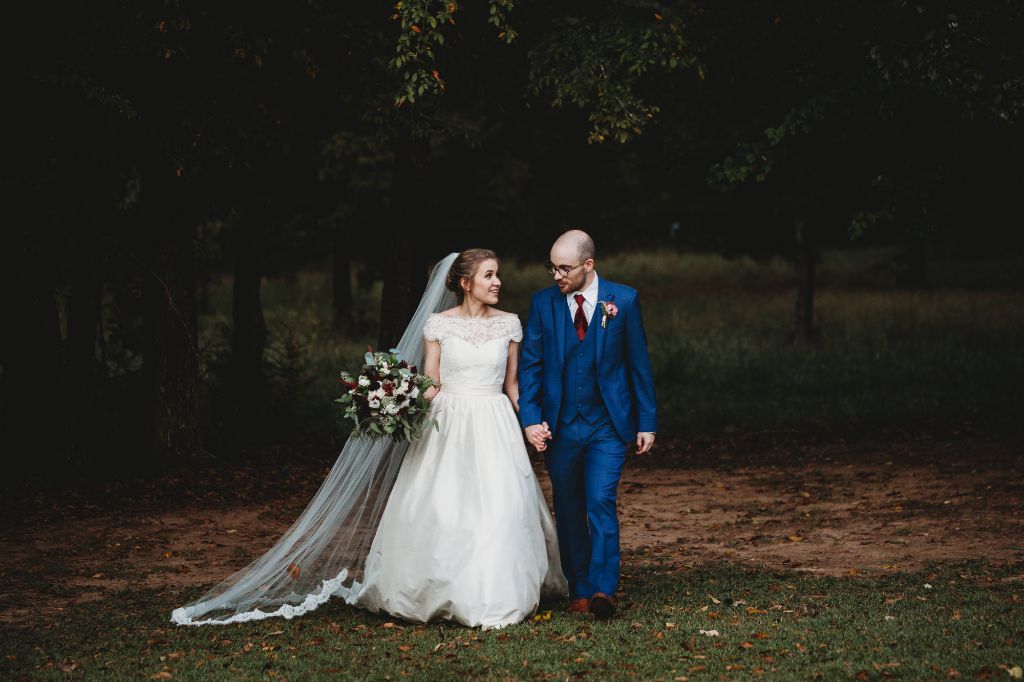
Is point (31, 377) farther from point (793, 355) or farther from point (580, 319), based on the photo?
point (793, 355)

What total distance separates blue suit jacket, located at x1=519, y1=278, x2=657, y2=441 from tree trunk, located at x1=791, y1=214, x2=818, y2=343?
17233 mm

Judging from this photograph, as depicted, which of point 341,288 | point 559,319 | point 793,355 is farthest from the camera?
point 341,288

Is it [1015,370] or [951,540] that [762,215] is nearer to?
[1015,370]

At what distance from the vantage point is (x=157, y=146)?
1136cm

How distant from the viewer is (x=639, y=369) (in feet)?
23.0

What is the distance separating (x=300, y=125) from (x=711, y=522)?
7.29m

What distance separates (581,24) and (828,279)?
3043 cm

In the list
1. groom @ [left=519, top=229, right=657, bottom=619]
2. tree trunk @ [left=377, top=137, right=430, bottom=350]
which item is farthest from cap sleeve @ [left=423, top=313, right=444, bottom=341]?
tree trunk @ [left=377, top=137, right=430, bottom=350]

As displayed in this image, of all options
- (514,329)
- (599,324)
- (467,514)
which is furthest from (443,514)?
(599,324)

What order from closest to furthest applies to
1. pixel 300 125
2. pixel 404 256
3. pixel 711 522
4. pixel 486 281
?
pixel 486 281, pixel 711 522, pixel 404 256, pixel 300 125

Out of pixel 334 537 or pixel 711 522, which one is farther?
pixel 711 522

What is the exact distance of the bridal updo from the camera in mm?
7238

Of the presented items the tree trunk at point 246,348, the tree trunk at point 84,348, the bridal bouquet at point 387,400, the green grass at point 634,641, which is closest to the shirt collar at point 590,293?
the bridal bouquet at point 387,400

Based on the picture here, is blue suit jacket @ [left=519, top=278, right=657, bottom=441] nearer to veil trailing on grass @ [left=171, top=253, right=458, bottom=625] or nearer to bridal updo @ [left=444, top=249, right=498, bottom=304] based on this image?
bridal updo @ [left=444, top=249, right=498, bottom=304]
